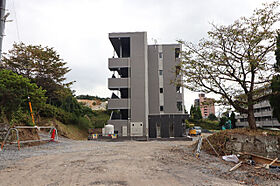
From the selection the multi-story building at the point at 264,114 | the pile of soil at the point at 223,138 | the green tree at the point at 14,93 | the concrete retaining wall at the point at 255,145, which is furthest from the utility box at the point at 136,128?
the multi-story building at the point at 264,114

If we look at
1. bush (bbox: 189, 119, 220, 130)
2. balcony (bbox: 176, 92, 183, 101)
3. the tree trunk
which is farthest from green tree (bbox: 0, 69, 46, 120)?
bush (bbox: 189, 119, 220, 130)

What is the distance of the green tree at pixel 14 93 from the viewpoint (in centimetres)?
1064

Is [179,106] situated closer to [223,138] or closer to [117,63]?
[117,63]

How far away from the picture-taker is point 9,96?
1061cm

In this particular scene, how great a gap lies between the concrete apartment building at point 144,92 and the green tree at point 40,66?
700cm

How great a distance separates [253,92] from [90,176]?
30.5 ft

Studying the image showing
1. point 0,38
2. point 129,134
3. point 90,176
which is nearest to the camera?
point 90,176

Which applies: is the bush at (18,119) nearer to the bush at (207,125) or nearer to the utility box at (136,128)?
the utility box at (136,128)

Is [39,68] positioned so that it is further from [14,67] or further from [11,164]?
[11,164]

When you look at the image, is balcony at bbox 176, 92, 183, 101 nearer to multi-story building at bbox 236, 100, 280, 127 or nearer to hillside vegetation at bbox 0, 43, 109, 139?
A: hillside vegetation at bbox 0, 43, 109, 139

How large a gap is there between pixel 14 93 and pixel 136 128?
1690 cm

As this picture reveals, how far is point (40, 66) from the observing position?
24.3 meters

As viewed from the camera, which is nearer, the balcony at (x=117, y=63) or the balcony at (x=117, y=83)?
the balcony at (x=117, y=83)

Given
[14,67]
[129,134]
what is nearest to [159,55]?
[129,134]
